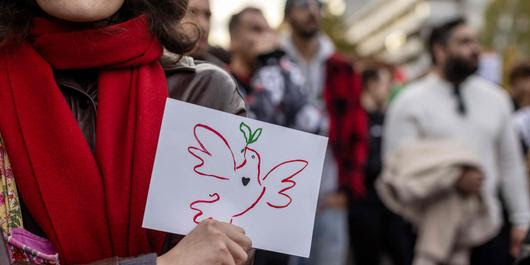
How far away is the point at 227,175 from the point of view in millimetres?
2234

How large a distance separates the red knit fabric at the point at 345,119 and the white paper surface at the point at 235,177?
4772 mm

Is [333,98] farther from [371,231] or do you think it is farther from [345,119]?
[371,231]

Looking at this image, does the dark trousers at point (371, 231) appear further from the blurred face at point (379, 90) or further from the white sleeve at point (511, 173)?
the white sleeve at point (511, 173)

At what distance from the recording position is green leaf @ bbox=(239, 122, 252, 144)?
2240 millimetres

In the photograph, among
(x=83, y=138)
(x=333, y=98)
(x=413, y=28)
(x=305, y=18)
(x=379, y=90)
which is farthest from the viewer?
(x=413, y=28)

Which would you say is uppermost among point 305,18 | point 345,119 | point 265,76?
point 305,18

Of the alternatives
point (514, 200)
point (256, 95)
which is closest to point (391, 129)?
point (514, 200)

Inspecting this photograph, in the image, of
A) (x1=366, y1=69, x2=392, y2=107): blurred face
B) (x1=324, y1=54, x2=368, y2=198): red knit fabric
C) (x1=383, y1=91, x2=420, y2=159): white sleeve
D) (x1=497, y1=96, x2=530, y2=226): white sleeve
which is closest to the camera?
(x1=497, y1=96, x2=530, y2=226): white sleeve

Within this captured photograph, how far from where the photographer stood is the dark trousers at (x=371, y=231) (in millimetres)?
8992

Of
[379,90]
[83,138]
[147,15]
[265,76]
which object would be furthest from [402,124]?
[83,138]

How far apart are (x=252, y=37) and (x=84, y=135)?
4.31m

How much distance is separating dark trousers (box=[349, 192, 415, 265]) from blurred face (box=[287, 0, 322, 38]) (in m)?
2.10

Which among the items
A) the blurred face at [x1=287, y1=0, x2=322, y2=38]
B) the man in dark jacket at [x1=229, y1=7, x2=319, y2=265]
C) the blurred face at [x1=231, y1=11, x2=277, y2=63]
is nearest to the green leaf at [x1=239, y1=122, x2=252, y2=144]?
the man in dark jacket at [x1=229, y1=7, x2=319, y2=265]

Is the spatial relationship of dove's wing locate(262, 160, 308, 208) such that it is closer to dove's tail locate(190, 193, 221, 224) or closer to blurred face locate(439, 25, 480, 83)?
dove's tail locate(190, 193, 221, 224)
